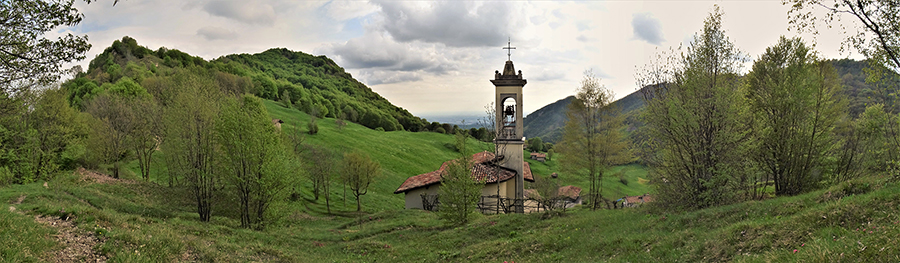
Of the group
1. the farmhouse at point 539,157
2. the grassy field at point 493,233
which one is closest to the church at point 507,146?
the grassy field at point 493,233

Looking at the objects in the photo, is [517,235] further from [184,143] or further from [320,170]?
[320,170]

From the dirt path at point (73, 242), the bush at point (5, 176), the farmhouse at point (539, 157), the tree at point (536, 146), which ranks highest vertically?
the tree at point (536, 146)

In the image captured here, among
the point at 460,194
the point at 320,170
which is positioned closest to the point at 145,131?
the point at 320,170

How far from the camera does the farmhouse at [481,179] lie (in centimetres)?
2702

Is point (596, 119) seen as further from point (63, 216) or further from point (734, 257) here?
point (63, 216)

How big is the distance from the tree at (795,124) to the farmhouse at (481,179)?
1352 cm

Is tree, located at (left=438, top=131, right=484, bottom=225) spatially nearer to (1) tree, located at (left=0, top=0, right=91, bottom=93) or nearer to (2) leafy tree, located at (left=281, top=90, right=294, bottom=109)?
(1) tree, located at (left=0, top=0, right=91, bottom=93)

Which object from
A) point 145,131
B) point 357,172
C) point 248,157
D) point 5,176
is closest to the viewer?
point 248,157

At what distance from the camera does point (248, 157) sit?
1952cm

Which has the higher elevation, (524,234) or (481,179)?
(481,179)

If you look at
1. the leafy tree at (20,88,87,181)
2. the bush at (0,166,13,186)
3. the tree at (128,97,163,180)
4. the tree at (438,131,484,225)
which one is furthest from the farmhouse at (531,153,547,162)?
the bush at (0,166,13,186)

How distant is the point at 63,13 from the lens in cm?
923

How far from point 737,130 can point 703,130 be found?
1.57 metres

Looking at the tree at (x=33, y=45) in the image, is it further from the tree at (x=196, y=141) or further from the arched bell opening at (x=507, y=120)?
the arched bell opening at (x=507, y=120)
